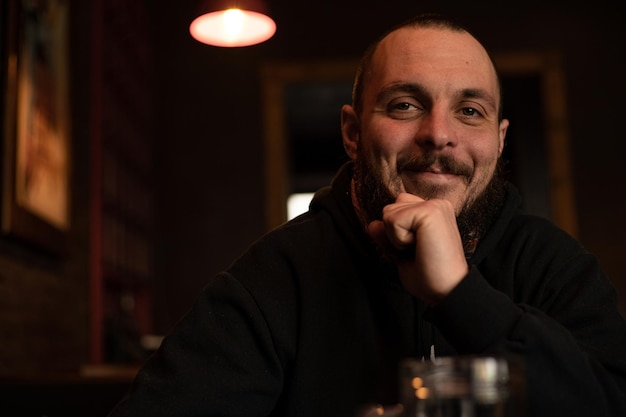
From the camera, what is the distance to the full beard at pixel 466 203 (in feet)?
4.91

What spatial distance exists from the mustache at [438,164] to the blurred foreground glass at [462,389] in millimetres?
837

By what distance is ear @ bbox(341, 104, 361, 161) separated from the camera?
173 centimetres

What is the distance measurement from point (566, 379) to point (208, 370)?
1.71 ft

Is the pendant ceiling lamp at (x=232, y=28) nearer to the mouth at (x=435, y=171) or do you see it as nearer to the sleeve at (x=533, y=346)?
the mouth at (x=435, y=171)

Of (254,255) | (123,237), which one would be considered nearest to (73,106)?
(123,237)

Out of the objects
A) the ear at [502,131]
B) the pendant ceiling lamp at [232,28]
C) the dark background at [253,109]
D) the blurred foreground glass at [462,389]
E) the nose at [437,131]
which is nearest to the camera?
the blurred foreground glass at [462,389]

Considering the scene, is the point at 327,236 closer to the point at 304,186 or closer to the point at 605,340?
the point at 605,340

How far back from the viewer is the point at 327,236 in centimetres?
158

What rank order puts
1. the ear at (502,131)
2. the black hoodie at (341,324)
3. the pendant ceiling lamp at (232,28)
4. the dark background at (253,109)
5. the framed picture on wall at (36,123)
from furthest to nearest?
the dark background at (253,109) → the pendant ceiling lamp at (232,28) → the framed picture on wall at (36,123) → the ear at (502,131) → the black hoodie at (341,324)

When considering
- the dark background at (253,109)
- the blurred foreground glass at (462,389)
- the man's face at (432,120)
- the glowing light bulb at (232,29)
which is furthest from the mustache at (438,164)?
the dark background at (253,109)

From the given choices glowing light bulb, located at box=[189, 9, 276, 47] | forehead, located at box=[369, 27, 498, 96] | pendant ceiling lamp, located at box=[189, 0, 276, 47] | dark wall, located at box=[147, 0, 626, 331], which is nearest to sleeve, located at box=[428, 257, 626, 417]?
forehead, located at box=[369, 27, 498, 96]

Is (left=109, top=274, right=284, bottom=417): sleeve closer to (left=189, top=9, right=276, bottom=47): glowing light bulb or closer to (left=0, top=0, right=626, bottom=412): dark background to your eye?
(left=189, top=9, right=276, bottom=47): glowing light bulb

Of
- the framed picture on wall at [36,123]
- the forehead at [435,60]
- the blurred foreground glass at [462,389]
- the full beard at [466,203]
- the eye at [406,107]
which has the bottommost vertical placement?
the blurred foreground glass at [462,389]

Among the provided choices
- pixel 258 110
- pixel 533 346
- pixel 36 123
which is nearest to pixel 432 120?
pixel 533 346
